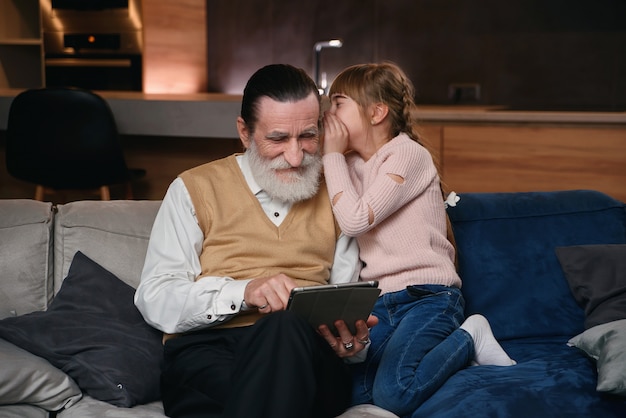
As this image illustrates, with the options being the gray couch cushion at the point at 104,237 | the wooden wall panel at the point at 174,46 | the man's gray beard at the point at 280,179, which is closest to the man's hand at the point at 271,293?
the man's gray beard at the point at 280,179

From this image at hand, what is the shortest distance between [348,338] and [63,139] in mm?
2371

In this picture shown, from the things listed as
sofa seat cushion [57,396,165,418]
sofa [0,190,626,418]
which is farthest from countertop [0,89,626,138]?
sofa seat cushion [57,396,165,418]

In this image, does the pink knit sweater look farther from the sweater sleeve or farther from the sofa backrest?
the sofa backrest

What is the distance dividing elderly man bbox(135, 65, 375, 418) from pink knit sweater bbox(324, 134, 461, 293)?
6 centimetres

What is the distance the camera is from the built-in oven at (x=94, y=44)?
18.4 ft

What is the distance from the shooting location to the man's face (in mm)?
2088

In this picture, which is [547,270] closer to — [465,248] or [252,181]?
[465,248]

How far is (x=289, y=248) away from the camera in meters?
2.12

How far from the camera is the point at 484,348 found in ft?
7.17

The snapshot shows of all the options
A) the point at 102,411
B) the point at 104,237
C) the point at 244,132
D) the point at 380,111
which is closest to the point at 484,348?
the point at 380,111

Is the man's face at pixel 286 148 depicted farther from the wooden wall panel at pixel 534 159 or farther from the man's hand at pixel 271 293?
the wooden wall panel at pixel 534 159

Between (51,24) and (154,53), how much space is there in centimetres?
79

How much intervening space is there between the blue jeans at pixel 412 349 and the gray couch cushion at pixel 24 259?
0.87 meters

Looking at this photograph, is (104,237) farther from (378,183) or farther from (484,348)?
(484,348)
